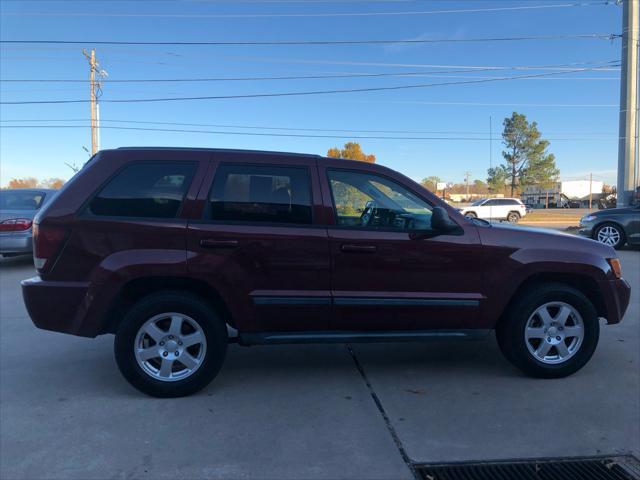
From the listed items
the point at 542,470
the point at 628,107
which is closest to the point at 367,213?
the point at 542,470

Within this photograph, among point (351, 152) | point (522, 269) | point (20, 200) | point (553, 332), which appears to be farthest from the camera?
point (351, 152)

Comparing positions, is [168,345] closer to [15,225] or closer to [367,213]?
[367,213]

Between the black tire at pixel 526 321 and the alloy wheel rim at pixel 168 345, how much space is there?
2.49m

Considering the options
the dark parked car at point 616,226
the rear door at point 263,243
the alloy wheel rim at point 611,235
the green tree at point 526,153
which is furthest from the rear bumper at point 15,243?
the green tree at point 526,153

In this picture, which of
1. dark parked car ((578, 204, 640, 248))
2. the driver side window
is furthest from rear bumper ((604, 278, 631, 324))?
dark parked car ((578, 204, 640, 248))

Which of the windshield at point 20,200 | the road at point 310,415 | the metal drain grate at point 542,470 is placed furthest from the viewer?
the windshield at point 20,200

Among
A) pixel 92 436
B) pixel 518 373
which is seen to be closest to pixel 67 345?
pixel 92 436

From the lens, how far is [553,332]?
3.94 m

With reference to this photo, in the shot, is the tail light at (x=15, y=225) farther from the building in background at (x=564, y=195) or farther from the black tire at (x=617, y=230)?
the building in background at (x=564, y=195)

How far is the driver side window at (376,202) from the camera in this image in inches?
150

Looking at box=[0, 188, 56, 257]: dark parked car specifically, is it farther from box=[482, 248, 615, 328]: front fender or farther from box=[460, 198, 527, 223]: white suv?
box=[460, 198, 527, 223]: white suv

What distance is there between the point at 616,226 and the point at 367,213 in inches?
423

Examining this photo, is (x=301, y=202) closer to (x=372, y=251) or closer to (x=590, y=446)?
(x=372, y=251)

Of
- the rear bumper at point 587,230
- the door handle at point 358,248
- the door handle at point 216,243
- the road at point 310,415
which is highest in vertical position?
the door handle at point 216,243
